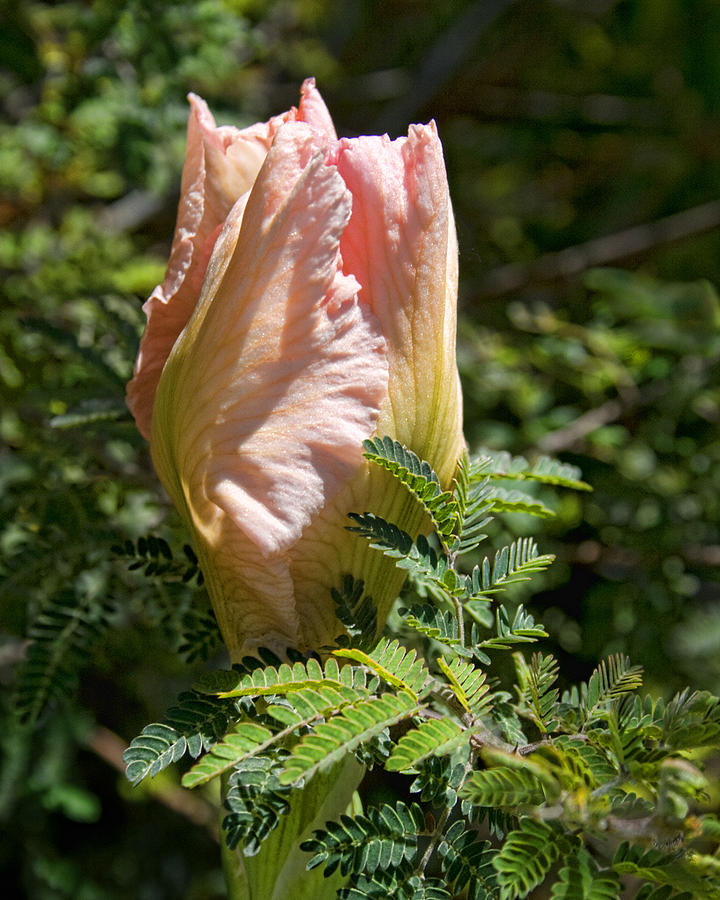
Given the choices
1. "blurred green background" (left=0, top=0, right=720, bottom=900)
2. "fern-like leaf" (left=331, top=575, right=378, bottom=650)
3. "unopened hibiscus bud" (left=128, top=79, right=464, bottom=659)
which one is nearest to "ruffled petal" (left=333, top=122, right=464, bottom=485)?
"unopened hibiscus bud" (left=128, top=79, right=464, bottom=659)

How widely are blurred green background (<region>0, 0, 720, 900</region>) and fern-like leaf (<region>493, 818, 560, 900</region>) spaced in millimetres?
430

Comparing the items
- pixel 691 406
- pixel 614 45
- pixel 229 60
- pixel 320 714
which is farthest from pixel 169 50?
pixel 614 45

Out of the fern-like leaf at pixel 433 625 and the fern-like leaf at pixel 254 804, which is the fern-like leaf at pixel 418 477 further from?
the fern-like leaf at pixel 254 804

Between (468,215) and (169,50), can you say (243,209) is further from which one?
(468,215)

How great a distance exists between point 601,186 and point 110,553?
2606 millimetres

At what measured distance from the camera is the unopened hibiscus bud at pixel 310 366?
23.2 inches

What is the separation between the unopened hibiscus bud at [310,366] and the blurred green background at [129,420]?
24cm

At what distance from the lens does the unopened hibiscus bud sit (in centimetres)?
59

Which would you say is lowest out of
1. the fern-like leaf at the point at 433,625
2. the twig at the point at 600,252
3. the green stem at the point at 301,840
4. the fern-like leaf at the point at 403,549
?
the green stem at the point at 301,840

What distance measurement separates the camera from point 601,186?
2.99m

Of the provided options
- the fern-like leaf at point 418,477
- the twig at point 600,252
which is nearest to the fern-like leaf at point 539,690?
the fern-like leaf at point 418,477

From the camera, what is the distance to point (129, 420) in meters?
0.95

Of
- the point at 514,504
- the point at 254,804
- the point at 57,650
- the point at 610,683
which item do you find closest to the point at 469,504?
the point at 514,504

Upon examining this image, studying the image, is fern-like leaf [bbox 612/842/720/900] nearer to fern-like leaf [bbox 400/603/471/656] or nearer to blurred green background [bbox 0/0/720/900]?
fern-like leaf [bbox 400/603/471/656]
